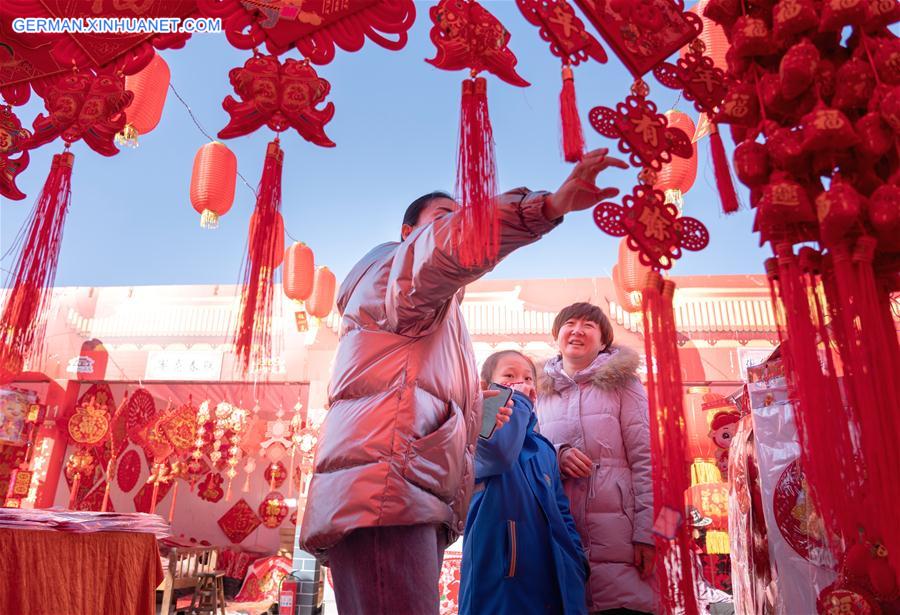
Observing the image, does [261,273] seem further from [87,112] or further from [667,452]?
[667,452]

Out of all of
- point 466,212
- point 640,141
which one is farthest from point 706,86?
point 466,212

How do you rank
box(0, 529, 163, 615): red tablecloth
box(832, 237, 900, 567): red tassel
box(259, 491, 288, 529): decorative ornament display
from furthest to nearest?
box(259, 491, 288, 529): decorative ornament display < box(0, 529, 163, 615): red tablecloth < box(832, 237, 900, 567): red tassel

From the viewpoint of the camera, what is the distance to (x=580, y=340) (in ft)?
6.48

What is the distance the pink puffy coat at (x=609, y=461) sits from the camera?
1625 mm

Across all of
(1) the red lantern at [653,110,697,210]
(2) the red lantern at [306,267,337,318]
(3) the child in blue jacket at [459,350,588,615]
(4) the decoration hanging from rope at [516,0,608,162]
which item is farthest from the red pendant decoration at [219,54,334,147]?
(2) the red lantern at [306,267,337,318]

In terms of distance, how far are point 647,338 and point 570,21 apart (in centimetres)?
90

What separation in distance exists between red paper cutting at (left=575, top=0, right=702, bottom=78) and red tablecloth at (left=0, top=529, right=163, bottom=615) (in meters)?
2.16

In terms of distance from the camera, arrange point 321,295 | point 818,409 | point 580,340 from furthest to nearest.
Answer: point 321,295 → point 580,340 → point 818,409

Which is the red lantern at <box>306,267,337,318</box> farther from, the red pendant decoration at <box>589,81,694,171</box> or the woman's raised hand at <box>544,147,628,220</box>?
the woman's raised hand at <box>544,147,628,220</box>

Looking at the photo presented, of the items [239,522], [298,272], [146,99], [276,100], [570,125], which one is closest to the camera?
[570,125]

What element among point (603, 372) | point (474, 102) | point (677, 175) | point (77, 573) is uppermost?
point (677, 175)

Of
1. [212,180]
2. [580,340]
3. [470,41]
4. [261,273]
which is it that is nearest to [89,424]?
[212,180]

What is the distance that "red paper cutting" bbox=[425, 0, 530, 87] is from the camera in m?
1.54

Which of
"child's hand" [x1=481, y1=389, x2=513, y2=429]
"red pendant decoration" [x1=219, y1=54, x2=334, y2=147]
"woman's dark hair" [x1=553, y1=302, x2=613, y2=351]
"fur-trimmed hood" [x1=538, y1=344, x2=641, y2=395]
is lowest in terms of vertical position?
"child's hand" [x1=481, y1=389, x2=513, y2=429]
